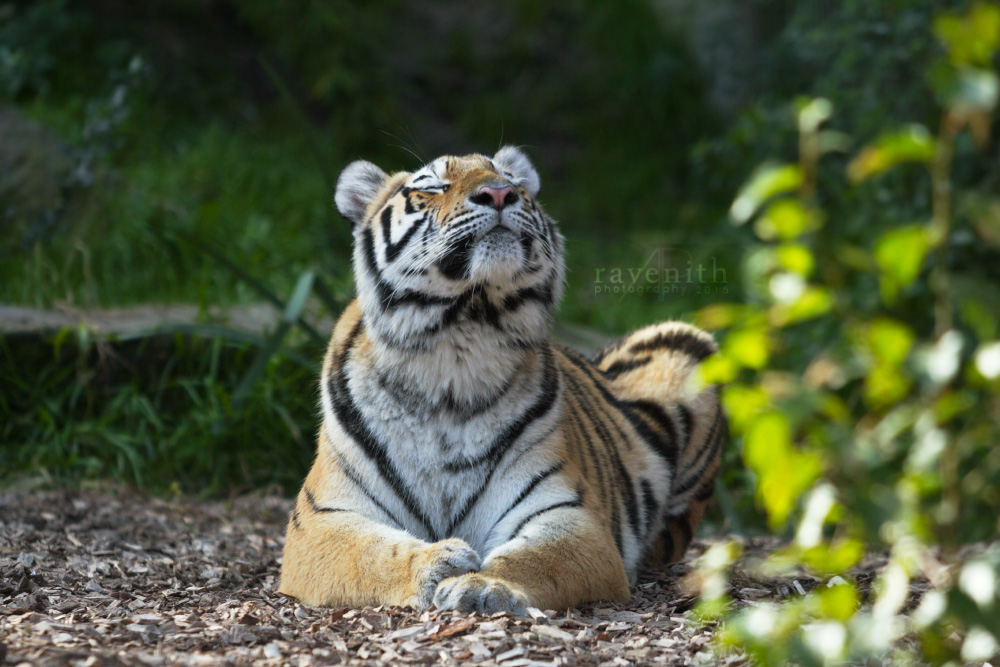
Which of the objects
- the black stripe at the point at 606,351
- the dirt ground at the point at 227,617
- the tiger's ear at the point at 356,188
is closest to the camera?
the dirt ground at the point at 227,617

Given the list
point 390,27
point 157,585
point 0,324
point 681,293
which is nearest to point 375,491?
point 157,585

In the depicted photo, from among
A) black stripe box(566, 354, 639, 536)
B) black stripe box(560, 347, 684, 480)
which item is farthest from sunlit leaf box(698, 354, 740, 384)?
black stripe box(560, 347, 684, 480)

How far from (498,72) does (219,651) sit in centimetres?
917

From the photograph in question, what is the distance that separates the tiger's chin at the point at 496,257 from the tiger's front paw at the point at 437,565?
0.77m

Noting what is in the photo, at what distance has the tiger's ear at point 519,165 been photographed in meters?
3.61

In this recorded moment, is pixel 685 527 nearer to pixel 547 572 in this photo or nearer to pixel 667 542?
pixel 667 542

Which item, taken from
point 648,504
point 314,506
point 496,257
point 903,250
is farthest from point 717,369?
point 648,504

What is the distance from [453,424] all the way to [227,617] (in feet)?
2.79

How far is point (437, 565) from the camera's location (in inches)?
103

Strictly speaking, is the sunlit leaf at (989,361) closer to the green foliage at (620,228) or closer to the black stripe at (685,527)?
the green foliage at (620,228)

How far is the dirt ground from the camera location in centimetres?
223

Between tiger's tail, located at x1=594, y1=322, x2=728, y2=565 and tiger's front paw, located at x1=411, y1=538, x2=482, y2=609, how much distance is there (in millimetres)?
1378

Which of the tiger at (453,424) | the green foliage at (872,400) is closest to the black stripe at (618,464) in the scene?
the tiger at (453,424)

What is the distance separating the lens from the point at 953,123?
1372 millimetres
